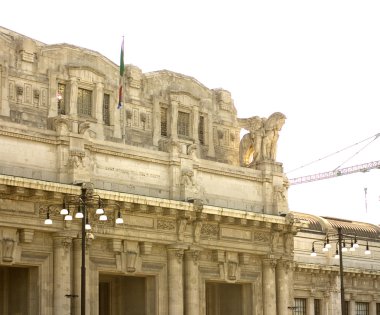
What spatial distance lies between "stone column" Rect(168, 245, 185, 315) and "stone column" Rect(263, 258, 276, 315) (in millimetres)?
6588

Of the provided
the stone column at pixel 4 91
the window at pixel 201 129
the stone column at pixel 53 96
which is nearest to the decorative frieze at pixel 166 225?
the window at pixel 201 129

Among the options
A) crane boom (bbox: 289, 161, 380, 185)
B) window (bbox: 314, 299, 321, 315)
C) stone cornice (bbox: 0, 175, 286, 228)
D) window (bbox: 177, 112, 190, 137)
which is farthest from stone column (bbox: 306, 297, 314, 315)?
crane boom (bbox: 289, 161, 380, 185)

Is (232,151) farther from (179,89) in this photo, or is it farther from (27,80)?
(27,80)

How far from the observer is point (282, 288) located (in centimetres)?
6144

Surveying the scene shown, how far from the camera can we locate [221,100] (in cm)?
6275

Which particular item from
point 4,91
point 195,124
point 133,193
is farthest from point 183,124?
point 4,91

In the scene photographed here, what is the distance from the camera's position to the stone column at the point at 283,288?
201ft

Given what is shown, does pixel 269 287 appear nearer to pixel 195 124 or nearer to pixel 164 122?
pixel 195 124

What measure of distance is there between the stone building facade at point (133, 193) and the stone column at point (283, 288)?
69mm

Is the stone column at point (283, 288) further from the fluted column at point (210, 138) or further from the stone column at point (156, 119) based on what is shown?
the stone column at point (156, 119)

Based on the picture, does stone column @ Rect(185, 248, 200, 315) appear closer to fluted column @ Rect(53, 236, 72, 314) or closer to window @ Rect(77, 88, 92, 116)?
fluted column @ Rect(53, 236, 72, 314)

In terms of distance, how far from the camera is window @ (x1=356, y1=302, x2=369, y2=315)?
75.7 meters

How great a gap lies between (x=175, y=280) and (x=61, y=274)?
7594mm

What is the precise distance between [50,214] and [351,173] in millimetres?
113881
